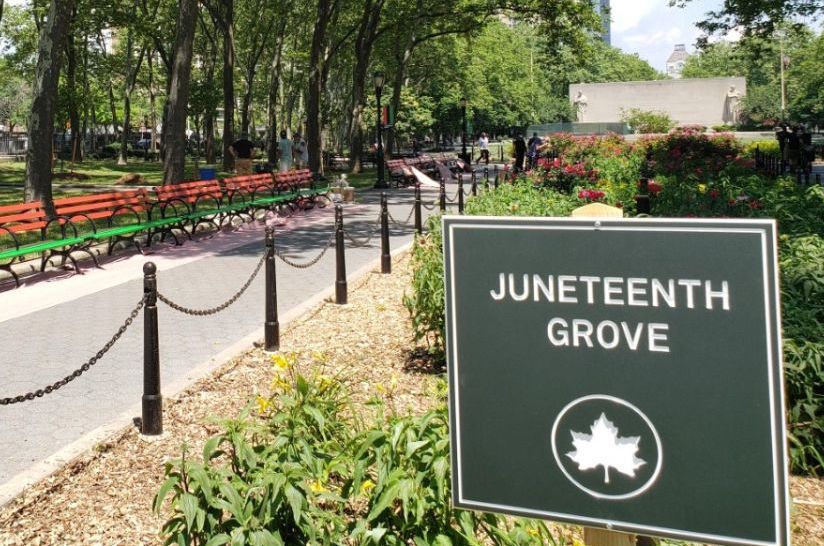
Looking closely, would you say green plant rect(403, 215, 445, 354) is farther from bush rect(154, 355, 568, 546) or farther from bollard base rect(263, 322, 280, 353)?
bush rect(154, 355, 568, 546)

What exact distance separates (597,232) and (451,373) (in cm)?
50

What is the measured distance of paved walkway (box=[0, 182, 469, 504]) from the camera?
20.5ft

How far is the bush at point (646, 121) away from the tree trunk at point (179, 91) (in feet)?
123

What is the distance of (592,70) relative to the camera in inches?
4734

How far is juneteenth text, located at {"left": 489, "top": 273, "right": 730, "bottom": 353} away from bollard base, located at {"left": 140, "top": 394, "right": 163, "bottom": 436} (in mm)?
4273

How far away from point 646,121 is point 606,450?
5959cm

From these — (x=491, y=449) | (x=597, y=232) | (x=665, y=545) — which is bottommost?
(x=665, y=545)

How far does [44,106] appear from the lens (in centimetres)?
1647

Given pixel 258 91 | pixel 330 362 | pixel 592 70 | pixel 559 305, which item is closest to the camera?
pixel 559 305

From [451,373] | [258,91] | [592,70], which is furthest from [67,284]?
[592,70]

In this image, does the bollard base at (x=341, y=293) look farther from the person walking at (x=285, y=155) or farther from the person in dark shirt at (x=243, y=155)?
the person in dark shirt at (x=243, y=155)

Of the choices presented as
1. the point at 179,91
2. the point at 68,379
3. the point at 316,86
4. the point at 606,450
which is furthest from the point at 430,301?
the point at 316,86

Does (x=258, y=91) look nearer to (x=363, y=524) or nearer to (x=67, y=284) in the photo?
(x=67, y=284)

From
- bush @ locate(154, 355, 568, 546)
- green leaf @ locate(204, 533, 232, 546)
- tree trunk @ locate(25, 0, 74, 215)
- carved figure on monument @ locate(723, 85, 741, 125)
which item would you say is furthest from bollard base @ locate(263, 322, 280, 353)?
carved figure on monument @ locate(723, 85, 741, 125)
